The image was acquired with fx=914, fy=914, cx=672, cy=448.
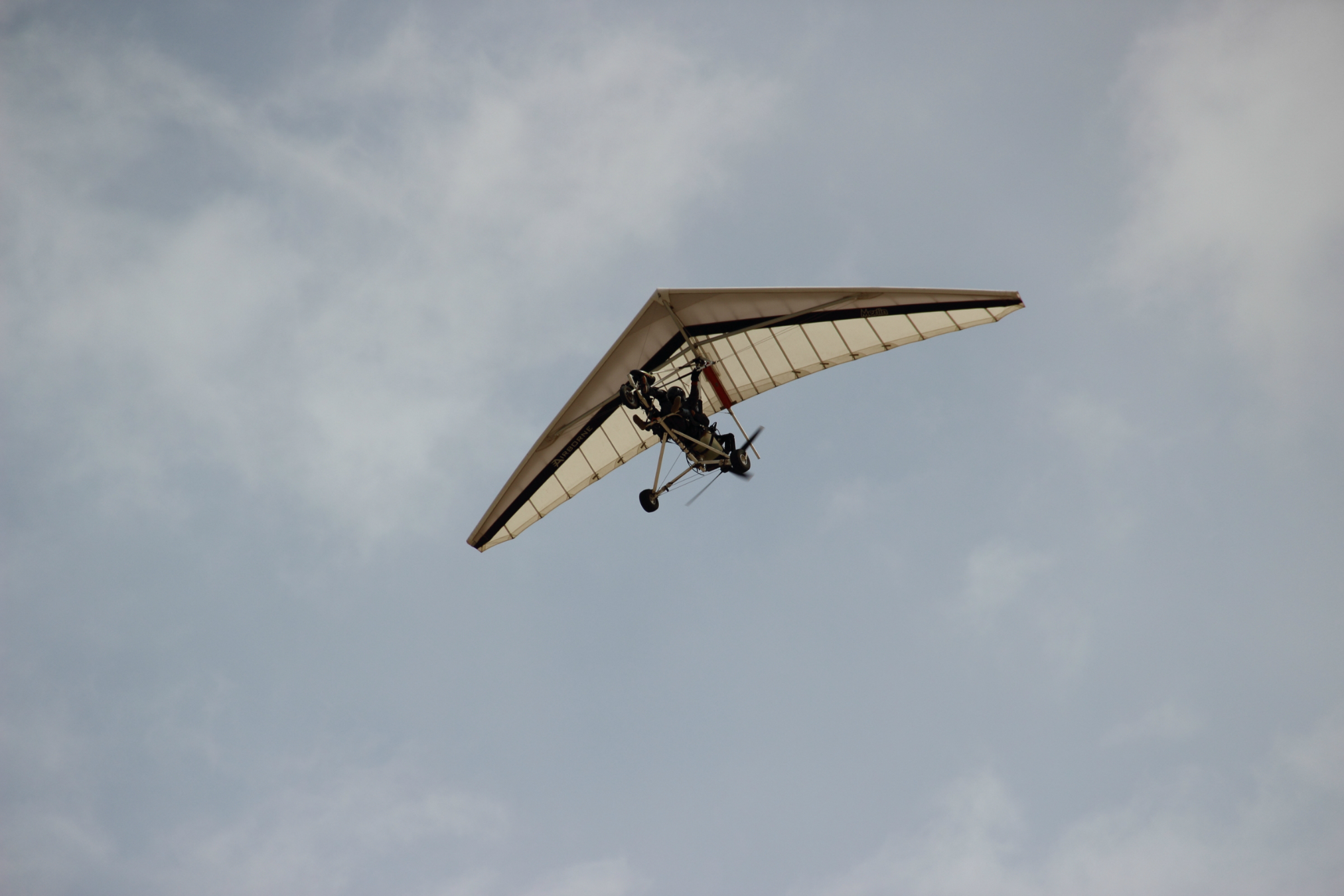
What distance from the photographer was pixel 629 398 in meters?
17.5

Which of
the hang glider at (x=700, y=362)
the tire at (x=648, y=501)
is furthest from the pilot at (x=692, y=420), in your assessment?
the tire at (x=648, y=501)

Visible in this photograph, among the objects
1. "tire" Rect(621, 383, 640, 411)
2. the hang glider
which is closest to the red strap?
the hang glider

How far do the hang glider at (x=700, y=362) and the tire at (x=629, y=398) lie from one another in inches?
0.8

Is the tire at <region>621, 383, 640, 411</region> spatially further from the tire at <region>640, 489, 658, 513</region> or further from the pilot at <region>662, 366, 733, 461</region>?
the tire at <region>640, 489, 658, 513</region>

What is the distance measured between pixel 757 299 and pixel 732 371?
284 cm

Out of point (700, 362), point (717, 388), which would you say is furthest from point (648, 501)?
point (717, 388)

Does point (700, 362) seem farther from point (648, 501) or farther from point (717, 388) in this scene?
point (648, 501)

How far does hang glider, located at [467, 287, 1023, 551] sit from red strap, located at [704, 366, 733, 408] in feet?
0.09

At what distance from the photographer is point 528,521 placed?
22.3 m

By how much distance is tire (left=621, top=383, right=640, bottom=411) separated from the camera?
1744 centimetres

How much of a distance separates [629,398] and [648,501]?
113 inches

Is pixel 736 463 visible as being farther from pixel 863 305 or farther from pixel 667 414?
pixel 863 305

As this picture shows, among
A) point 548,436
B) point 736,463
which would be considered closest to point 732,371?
point 736,463

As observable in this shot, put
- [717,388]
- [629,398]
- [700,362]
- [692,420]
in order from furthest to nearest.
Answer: [717,388] → [700,362] → [692,420] → [629,398]
